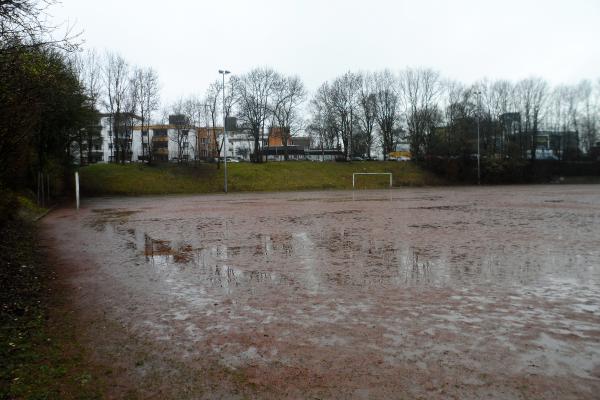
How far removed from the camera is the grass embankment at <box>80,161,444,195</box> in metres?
46.4

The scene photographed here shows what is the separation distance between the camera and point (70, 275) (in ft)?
33.0

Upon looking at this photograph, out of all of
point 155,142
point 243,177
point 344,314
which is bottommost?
point 344,314

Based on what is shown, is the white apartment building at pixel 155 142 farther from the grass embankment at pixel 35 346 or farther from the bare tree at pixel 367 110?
the grass embankment at pixel 35 346

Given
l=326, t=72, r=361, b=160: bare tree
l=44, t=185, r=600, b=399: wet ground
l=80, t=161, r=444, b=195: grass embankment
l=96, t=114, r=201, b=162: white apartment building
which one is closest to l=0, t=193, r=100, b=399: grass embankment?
l=44, t=185, r=600, b=399: wet ground

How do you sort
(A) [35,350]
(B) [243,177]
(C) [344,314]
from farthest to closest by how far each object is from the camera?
(B) [243,177]
(C) [344,314]
(A) [35,350]

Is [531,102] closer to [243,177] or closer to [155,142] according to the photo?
[243,177]

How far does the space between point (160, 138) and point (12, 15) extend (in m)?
80.9

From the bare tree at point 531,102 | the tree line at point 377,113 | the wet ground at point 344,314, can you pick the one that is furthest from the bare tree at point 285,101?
the wet ground at point 344,314

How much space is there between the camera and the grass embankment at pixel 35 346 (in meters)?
4.53

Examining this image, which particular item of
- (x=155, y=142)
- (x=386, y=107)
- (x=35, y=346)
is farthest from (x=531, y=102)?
(x=35, y=346)

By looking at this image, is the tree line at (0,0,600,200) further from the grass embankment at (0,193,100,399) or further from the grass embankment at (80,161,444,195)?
the grass embankment at (0,193,100,399)

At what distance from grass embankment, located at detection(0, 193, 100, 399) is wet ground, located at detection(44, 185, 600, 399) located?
332 mm

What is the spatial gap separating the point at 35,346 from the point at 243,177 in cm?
4640

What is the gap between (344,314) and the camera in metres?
6.91
